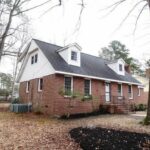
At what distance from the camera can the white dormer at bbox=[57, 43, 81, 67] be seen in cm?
1656

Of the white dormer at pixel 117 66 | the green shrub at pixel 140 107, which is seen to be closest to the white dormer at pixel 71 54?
the white dormer at pixel 117 66

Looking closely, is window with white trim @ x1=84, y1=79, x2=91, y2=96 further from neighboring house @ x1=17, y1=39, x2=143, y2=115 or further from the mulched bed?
the mulched bed

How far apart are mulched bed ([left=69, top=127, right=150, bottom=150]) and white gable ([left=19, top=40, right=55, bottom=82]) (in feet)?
25.6

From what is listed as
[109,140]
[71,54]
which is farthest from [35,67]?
[109,140]

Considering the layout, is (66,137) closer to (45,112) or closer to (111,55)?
(45,112)

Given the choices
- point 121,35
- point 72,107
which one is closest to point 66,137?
point 121,35

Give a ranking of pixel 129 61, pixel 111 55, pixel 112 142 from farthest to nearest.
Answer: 1. pixel 111 55
2. pixel 129 61
3. pixel 112 142

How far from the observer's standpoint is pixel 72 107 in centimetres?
1531

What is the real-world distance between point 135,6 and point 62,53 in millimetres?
9030

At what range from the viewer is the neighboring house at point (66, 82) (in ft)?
Answer: 48.8

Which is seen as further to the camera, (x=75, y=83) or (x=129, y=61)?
(x=129, y=61)

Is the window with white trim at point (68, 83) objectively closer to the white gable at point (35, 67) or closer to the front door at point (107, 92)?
the white gable at point (35, 67)

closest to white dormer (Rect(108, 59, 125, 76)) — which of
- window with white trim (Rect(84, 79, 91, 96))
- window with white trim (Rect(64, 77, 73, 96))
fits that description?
window with white trim (Rect(84, 79, 91, 96))

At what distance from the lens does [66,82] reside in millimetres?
15531
